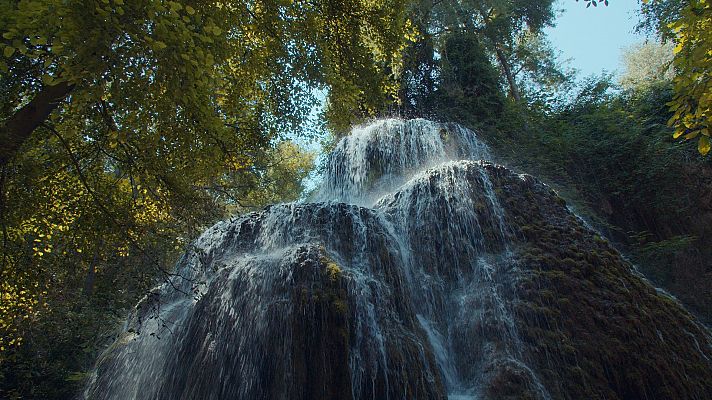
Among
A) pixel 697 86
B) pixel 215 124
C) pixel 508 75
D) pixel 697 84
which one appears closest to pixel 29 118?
pixel 215 124

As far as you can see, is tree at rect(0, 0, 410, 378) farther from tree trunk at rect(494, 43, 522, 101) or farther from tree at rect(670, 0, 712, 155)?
tree trunk at rect(494, 43, 522, 101)

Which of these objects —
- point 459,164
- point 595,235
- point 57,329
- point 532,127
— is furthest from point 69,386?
point 532,127

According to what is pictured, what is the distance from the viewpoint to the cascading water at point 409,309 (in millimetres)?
5750

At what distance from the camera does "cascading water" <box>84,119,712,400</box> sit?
5.75 metres

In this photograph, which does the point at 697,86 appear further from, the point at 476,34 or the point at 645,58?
the point at 645,58

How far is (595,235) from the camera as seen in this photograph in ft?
27.9

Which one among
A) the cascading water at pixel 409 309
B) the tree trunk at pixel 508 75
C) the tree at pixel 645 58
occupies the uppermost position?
the tree at pixel 645 58

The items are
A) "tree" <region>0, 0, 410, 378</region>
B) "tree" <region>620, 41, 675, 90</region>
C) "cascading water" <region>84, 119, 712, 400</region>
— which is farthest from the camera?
"tree" <region>620, 41, 675, 90</region>

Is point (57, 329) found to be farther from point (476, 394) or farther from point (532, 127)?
point (532, 127)

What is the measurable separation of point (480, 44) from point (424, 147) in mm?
8901

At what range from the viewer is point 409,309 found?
6992mm

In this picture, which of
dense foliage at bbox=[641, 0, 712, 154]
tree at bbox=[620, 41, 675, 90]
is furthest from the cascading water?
tree at bbox=[620, 41, 675, 90]

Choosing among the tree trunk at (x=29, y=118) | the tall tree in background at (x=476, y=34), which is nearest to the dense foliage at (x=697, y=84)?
the tree trunk at (x=29, y=118)

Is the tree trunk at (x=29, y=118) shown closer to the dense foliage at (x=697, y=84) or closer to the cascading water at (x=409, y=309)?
the cascading water at (x=409, y=309)
